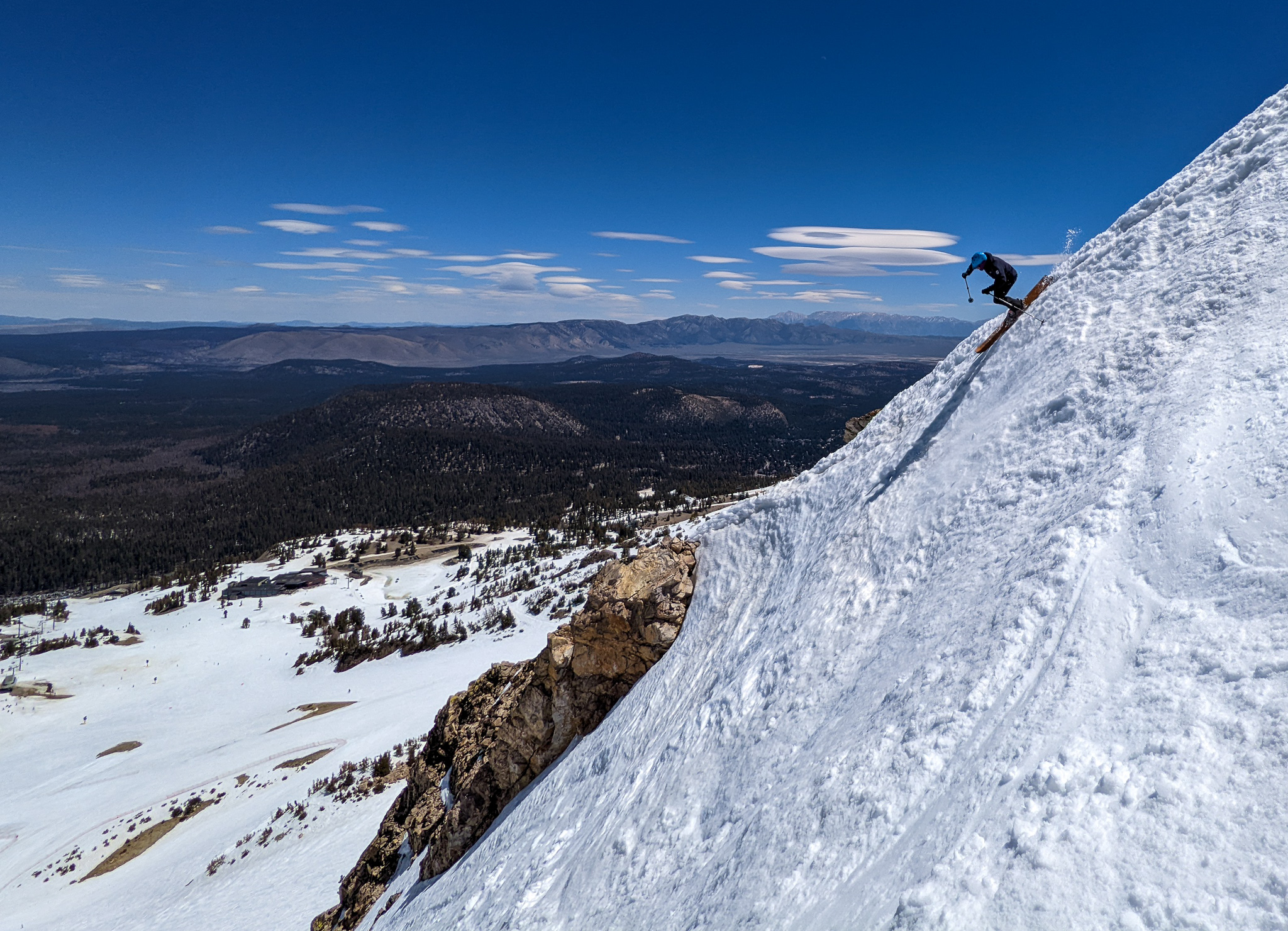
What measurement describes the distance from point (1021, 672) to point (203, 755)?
56.5 m

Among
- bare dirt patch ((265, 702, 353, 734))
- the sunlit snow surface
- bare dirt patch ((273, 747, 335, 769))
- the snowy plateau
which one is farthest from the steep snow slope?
bare dirt patch ((265, 702, 353, 734))

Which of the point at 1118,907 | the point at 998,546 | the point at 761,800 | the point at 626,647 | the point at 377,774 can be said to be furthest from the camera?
the point at 377,774

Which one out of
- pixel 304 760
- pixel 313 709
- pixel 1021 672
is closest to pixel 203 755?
pixel 313 709

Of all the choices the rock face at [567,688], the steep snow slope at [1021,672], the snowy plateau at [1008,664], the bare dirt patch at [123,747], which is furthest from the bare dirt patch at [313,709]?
the steep snow slope at [1021,672]

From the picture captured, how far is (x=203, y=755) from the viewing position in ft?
143

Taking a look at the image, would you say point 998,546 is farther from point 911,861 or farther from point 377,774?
point 377,774

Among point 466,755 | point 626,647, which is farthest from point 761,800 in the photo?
point 466,755

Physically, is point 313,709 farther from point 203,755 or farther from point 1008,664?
point 1008,664

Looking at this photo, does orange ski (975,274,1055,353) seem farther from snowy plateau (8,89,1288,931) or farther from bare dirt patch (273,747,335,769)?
bare dirt patch (273,747,335,769)

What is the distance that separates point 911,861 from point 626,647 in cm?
939

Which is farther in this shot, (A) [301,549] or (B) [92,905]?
(A) [301,549]

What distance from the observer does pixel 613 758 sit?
11.1 metres

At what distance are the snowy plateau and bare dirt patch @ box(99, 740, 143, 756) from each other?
49039 millimetres

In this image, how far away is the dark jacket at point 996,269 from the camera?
36.5 feet
